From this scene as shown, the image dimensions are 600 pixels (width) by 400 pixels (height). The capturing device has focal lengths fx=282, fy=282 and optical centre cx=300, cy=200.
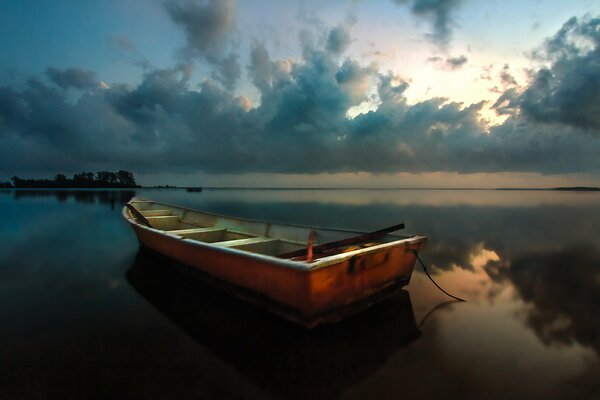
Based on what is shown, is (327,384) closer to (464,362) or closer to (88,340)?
(464,362)

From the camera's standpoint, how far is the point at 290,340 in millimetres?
4320

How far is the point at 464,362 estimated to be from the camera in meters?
3.91

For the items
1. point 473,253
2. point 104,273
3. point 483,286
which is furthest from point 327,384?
point 473,253

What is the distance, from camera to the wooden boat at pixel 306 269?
3969mm

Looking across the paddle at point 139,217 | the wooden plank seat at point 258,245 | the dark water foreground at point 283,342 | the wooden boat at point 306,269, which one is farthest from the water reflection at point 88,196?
the wooden boat at point 306,269

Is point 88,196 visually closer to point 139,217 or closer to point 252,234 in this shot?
point 139,217

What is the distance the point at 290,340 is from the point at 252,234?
4.46 meters

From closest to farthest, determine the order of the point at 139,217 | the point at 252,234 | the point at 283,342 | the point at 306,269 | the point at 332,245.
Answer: the point at 306,269
the point at 283,342
the point at 332,245
the point at 252,234
the point at 139,217

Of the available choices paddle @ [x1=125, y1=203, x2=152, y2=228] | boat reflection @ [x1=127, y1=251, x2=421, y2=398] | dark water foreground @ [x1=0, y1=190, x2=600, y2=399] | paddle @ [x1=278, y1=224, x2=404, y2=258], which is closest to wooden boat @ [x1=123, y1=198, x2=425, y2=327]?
paddle @ [x1=278, y1=224, x2=404, y2=258]

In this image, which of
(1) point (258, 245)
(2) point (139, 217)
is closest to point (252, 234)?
(1) point (258, 245)

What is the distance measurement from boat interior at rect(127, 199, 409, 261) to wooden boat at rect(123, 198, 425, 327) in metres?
0.03

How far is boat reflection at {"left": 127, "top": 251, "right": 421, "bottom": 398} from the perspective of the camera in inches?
139

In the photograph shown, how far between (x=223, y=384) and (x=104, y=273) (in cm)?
675

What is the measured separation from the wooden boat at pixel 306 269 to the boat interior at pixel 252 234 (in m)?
0.03
